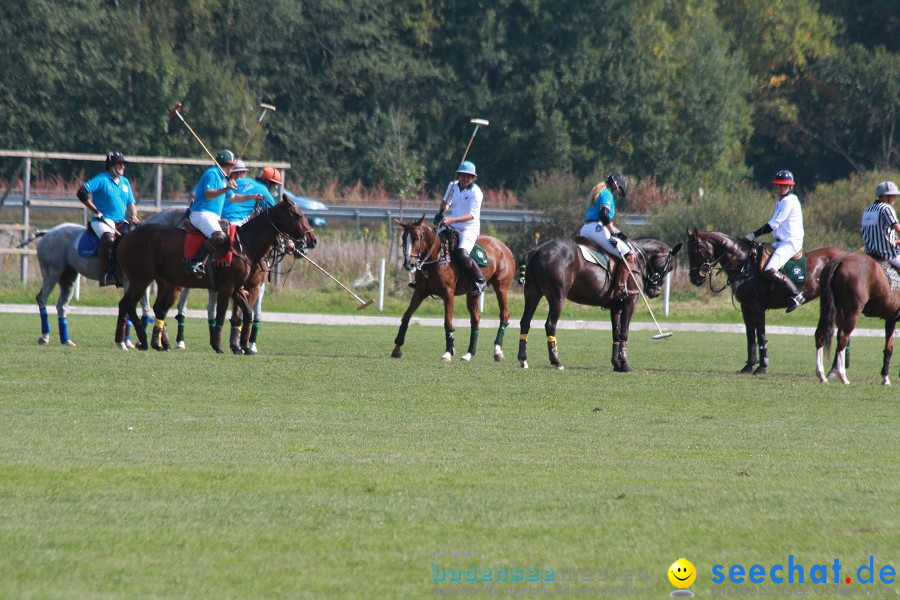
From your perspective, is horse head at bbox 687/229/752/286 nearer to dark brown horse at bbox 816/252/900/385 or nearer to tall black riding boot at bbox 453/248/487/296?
dark brown horse at bbox 816/252/900/385

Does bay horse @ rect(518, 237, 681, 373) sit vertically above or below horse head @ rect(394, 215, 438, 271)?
below

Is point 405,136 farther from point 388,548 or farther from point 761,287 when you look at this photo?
point 388,548

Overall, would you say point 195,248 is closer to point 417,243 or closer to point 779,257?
point 417,243

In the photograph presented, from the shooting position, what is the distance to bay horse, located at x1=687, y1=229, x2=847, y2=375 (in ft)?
54.9

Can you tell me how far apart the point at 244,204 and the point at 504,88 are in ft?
122

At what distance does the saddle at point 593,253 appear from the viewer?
17078mm

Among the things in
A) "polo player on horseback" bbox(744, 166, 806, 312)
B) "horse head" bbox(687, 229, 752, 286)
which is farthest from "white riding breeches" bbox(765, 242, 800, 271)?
"horse head" bbox(687, 229, 752, 286)

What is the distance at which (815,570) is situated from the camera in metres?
5.97

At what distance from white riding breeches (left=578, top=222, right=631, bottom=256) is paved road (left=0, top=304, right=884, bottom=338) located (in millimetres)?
7926

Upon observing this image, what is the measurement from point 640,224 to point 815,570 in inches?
1279

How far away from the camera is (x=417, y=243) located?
55.4ft

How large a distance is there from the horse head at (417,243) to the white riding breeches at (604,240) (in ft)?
6.56

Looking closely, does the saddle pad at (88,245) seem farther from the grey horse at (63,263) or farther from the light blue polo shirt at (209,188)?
the light blue polo shirt at (209,188)

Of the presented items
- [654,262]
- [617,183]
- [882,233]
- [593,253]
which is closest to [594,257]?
[593,253]
